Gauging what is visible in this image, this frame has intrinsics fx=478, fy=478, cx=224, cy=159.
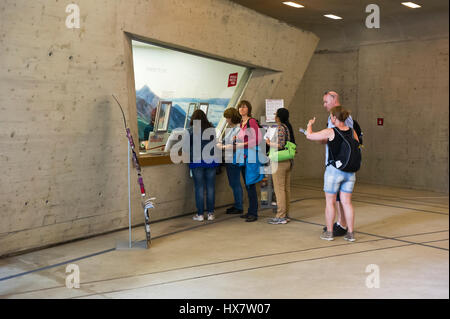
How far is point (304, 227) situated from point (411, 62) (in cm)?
546

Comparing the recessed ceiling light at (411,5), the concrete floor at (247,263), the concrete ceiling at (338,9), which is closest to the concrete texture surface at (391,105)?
the concrete ceiling at (338,9)

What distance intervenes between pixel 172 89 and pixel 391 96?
5.53 m

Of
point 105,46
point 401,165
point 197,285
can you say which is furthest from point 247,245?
point 401,165

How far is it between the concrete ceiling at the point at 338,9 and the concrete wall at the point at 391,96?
1.37ft

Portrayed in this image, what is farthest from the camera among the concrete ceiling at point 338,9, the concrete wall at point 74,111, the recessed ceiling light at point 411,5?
the concrete ceiling at point 338,9

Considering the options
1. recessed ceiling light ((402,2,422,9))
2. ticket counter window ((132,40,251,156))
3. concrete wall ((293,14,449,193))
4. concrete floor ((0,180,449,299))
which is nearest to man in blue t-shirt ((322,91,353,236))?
concrete floor ((0,180,449,299))

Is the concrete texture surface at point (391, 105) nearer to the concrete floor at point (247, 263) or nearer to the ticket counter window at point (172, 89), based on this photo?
the concrete floor at point (247, 263)

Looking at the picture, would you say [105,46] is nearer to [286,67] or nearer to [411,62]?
[286,67]

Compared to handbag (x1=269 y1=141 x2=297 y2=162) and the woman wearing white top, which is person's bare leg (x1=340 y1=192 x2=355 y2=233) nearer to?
handbag (x1=269 y1=141 x2=297 y2=162)

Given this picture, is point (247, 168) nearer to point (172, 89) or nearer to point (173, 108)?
point (173, 108)

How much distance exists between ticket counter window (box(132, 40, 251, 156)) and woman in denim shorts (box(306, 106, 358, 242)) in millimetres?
2249

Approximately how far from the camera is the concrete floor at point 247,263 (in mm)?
3836

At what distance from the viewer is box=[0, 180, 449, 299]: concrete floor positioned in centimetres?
384

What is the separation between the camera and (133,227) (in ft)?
19.8
